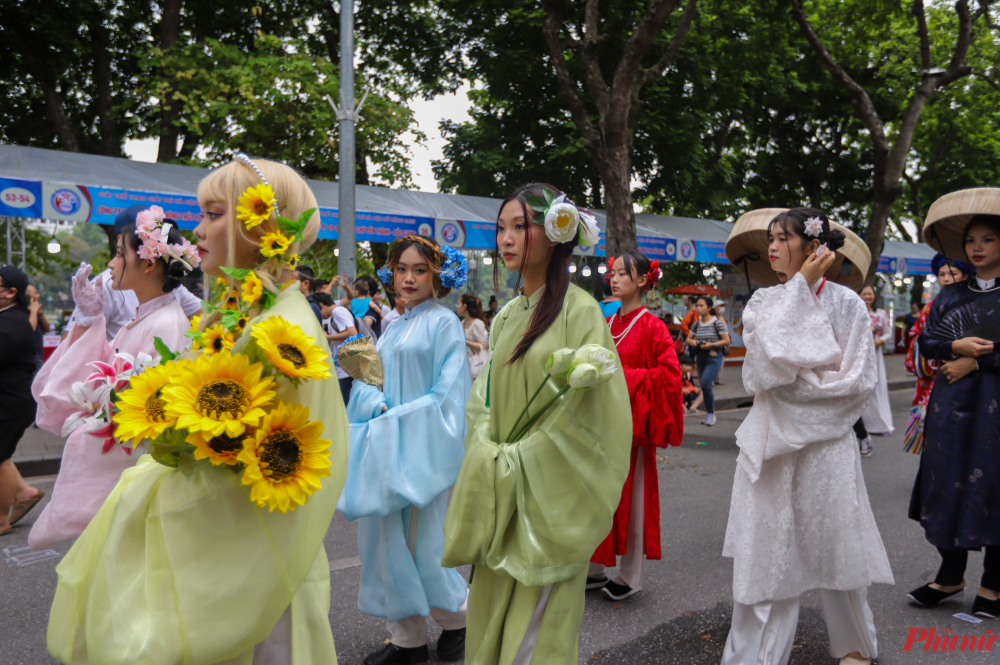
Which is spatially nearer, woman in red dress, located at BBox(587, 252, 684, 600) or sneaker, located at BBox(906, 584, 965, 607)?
sneaker, located at BBox(906, 584, 965, 607)

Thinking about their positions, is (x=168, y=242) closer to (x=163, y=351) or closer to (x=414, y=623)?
(x=163, y=351)

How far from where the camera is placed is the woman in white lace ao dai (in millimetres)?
2938

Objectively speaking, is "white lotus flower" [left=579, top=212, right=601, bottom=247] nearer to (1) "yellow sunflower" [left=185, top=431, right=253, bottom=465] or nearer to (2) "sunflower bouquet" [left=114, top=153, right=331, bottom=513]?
(2) "sunflower bouquet" [left=114, top=153, right=331, bottom=513]

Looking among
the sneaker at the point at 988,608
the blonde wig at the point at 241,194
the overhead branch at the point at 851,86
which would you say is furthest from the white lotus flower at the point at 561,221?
the overhead branch at the point at 851,86

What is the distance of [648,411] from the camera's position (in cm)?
392

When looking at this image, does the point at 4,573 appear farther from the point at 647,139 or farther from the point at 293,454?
the point at 647,139

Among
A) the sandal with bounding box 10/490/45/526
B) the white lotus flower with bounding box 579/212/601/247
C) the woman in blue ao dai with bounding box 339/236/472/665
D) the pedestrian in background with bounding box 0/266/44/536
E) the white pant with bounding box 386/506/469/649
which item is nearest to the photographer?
the white lotus flower with bounding box 579/212/601/247

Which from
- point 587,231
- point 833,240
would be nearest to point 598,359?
point 587,231

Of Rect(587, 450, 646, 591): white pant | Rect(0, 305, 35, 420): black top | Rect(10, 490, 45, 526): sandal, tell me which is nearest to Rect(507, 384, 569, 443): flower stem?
Rect(587, 450, 646, 591): white pant

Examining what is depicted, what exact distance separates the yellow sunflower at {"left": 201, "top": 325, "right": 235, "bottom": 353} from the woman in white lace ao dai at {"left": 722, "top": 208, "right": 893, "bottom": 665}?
210 centimetres

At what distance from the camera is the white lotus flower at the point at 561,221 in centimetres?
235

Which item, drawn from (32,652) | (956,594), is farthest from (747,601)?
(32,652)

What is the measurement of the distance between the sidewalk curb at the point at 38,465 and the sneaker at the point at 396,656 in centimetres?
540

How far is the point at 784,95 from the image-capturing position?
2000 centimetres
